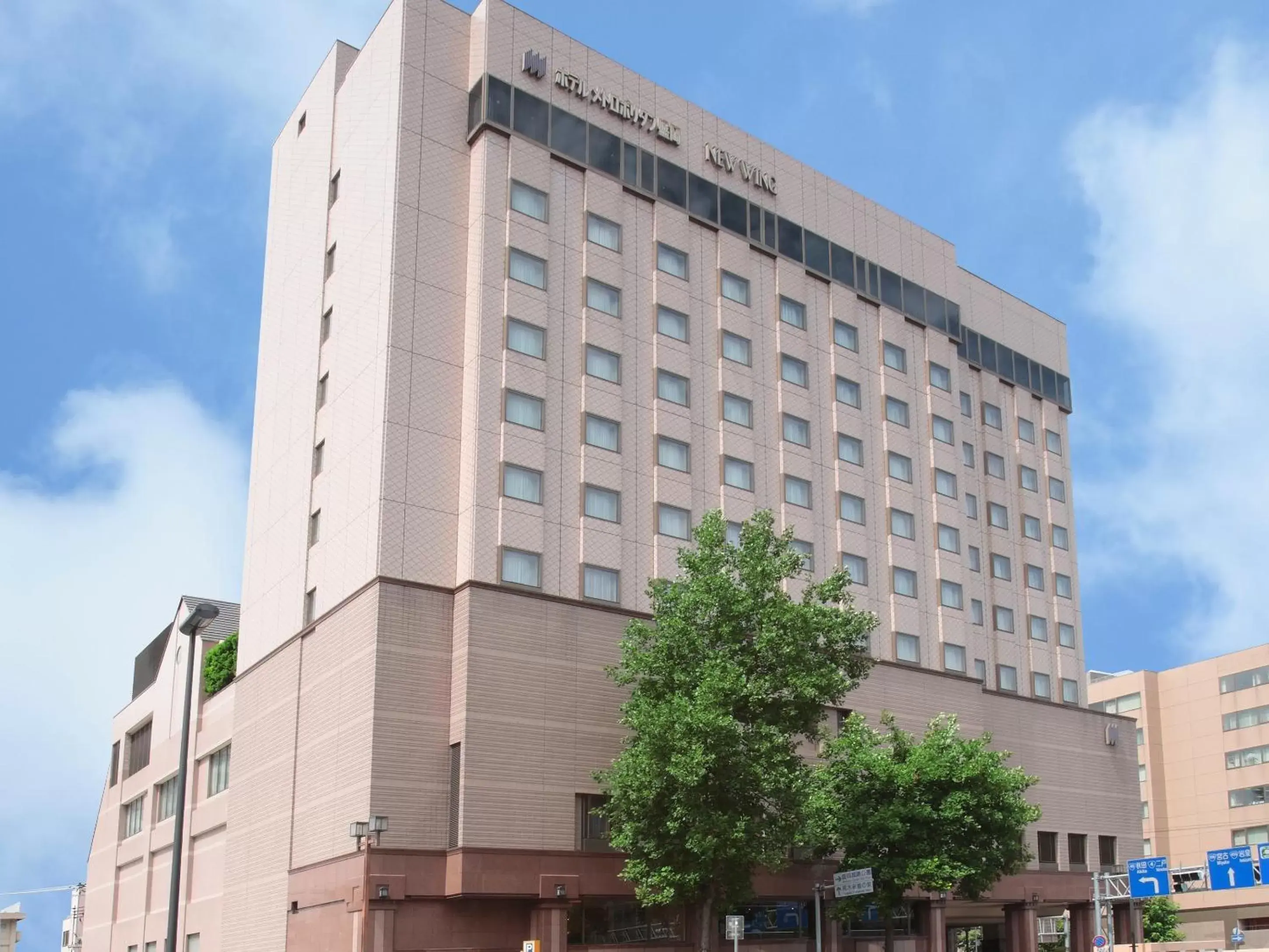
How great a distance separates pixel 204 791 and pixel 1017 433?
155 feet

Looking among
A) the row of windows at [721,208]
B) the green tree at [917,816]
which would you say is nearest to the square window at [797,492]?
the row of windows at [721,208]

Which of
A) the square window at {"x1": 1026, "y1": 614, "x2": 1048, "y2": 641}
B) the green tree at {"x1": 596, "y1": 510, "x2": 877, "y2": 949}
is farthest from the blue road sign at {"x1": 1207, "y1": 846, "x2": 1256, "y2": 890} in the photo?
the square window at {"x1": 1026, "y1": 614, "x2": 1048, "y2": 641}

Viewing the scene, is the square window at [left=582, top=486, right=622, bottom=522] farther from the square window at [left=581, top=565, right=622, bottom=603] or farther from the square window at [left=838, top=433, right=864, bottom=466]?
the square window at [left=838, top=433, right=864, bottom=466]

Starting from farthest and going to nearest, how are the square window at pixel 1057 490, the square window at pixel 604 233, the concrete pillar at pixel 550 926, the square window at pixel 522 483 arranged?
1. the square window at pixel 1057 490
2. the square window at pixel 604 233
3. the square window at pixel 522 483
4. the concrete pillar at pixel 550 926

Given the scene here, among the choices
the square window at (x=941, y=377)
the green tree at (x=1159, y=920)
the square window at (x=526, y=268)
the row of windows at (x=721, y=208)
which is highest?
the row of windows at (x=721, y=208)

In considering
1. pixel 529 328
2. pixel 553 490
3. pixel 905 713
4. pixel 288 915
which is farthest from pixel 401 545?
pixel 905 713

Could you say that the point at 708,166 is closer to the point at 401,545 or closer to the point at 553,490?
the point at 553,490

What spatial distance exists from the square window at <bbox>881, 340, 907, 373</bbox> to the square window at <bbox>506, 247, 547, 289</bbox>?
21226mm

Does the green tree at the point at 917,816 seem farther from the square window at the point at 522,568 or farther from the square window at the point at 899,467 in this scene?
the square window at the point at 899,467

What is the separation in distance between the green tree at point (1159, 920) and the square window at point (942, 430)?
3845 centimetres

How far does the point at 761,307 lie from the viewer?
67250mm

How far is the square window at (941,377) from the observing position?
7519cm

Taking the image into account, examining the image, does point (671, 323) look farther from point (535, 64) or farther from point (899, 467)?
point (899, 467)

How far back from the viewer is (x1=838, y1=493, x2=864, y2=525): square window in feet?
221
